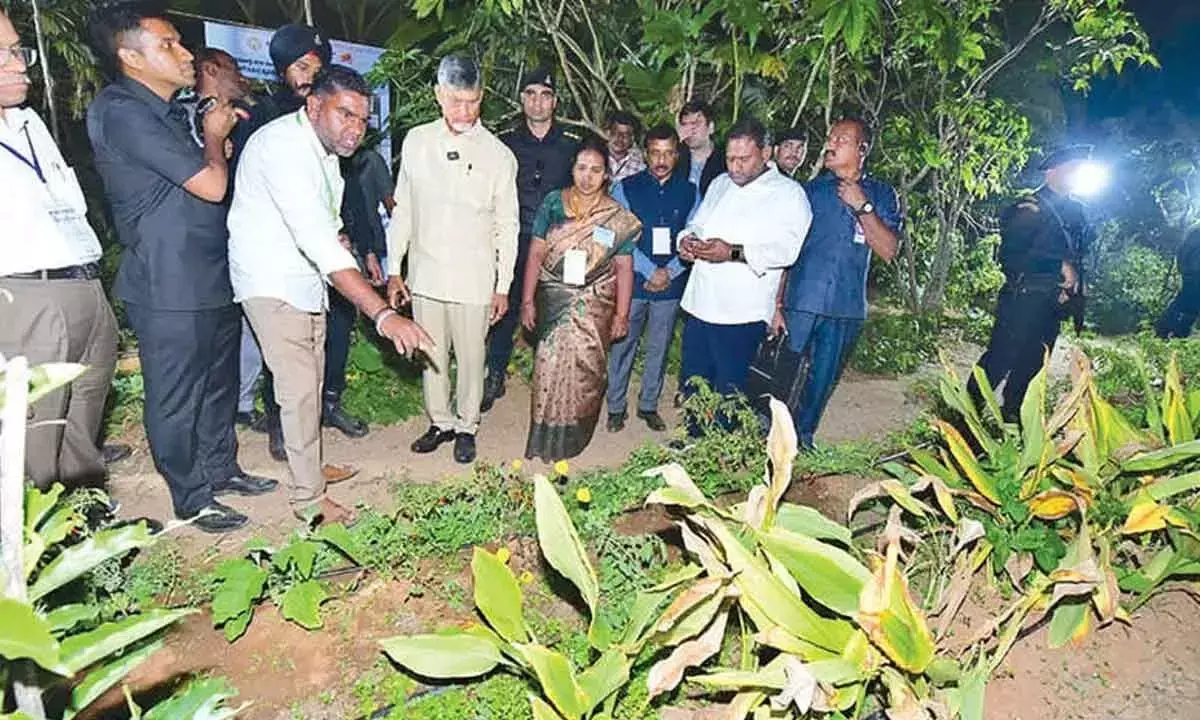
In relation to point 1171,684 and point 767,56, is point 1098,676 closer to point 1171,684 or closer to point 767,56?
point 1171,684

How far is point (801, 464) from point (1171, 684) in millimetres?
1573

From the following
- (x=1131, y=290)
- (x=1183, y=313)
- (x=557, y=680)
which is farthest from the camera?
(x=1131, y=290)

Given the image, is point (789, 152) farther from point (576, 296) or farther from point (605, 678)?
point (605, 678)

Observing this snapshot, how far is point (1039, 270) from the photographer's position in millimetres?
4168

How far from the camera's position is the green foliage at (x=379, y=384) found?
4652 millimetres

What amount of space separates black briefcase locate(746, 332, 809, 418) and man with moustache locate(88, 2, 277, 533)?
2338mm

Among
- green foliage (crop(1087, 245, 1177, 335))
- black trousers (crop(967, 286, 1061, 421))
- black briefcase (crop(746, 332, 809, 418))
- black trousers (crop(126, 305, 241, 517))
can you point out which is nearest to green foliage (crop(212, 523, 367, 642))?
black trousers (crop(126, 305, 241, 517))

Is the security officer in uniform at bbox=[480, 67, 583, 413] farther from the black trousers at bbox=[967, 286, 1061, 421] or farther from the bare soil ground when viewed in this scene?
the black trousers at bbox=[967, 286, 1061, 421]

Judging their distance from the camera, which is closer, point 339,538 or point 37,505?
point 37,505

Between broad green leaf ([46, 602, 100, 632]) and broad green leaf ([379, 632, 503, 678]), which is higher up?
broad green leaf ([46, 602, 100, 632])

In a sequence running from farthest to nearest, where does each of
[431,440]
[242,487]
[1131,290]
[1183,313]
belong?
[1131,290], [1183,313], [431,440], [242,487]

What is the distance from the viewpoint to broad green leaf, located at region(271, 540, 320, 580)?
2.55 m

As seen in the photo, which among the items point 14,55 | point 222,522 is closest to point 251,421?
point 222,522

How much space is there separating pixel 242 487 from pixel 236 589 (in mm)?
1256
